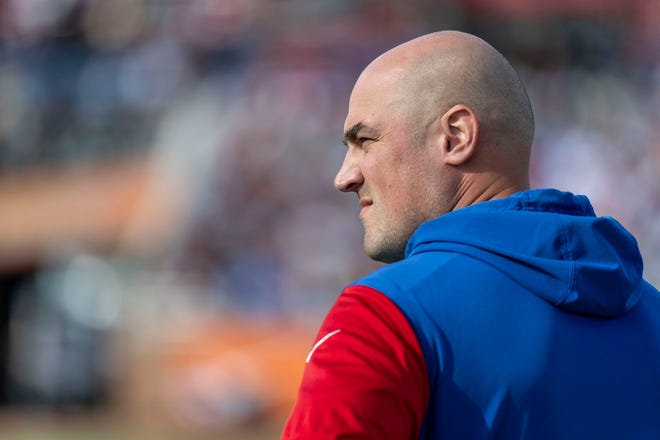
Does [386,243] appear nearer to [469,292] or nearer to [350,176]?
[350,176]

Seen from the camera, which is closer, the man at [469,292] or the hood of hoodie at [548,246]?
the man at [469,292]

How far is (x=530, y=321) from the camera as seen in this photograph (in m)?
1.40

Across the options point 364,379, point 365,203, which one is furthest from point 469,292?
point 365,203

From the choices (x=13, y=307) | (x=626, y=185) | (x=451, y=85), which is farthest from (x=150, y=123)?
(x=451, y=85)

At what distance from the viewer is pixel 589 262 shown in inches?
56.9

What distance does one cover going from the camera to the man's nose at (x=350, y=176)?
5.47 ft

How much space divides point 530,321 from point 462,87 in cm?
40

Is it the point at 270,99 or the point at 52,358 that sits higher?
the point at 270,99

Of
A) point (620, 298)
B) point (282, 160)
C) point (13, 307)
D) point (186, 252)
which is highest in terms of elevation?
point (620, 298)

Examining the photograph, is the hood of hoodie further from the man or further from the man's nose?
the man's nose

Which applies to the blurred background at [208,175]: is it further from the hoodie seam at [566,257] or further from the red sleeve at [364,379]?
the red sleeve at [364,379]

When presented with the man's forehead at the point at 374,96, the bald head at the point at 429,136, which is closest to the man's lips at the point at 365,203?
the bald head at the point at 429,136

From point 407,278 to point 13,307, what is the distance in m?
9.60

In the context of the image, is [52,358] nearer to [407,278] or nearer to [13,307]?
[13,307]
